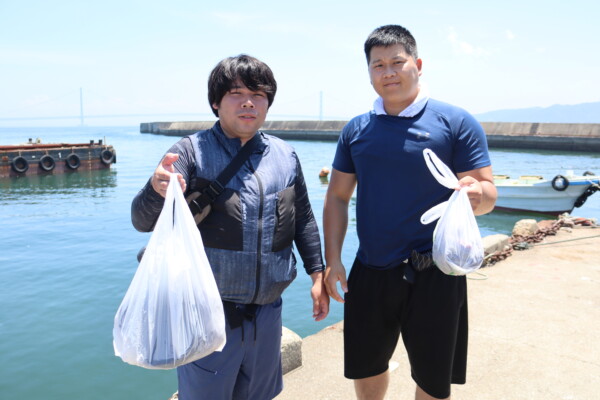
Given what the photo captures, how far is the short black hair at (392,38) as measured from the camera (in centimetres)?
220

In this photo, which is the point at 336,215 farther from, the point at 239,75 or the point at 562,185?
the point at 562,185

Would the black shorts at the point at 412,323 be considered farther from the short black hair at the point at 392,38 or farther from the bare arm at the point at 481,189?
the short black hair at the point at 392,38

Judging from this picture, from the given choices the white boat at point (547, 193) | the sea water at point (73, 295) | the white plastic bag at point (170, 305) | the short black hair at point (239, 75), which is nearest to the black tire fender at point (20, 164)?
the sea water at point (73, 295)

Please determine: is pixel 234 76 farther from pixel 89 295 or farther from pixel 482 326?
pixel 89 295

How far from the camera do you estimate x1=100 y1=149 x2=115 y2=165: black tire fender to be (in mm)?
28781

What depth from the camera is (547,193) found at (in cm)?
1420

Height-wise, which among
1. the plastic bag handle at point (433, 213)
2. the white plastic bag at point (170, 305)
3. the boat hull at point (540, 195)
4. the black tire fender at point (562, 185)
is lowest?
the boat hull at point (540, 195)

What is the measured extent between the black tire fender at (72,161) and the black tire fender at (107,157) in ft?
5.46

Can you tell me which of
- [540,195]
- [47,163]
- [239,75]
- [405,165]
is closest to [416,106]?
[405,165]

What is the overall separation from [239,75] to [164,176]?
0.51 metres

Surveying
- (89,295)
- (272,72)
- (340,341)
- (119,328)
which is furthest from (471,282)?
(89,295)

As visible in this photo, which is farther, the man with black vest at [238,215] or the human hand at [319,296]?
the human hand at [319,296]

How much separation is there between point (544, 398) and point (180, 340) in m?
2.41


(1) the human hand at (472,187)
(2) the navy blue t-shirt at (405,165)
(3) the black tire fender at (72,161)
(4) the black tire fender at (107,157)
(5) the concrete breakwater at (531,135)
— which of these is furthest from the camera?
(5) the concrete breakwater at (531,135)
